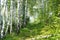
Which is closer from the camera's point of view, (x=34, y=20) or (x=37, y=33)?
(x=37, y=33)

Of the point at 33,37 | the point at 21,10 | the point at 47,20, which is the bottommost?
the point at 33,37

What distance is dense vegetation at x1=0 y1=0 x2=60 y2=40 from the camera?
414 inches

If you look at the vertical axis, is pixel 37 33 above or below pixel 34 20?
below

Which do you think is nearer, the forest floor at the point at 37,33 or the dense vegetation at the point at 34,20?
the forest floor at the point at 37,33

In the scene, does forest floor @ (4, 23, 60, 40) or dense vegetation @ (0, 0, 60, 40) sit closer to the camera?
forest floor @ (4, 23, 60, 40)

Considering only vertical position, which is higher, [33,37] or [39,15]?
[39,15]

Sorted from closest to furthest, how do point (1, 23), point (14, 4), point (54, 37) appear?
point (54, 37)
point (1, 23)
point (14, 4)

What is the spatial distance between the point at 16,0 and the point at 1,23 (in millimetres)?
2096

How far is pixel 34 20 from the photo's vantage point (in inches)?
471

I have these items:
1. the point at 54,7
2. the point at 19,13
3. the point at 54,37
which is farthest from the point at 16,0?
the point at 54,37

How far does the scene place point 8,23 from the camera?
10.9 meters

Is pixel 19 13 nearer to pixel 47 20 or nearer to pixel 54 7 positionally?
pixel 47 20

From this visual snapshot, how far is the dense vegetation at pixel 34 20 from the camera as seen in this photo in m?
10.5

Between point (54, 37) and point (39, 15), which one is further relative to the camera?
point (39, 15)
